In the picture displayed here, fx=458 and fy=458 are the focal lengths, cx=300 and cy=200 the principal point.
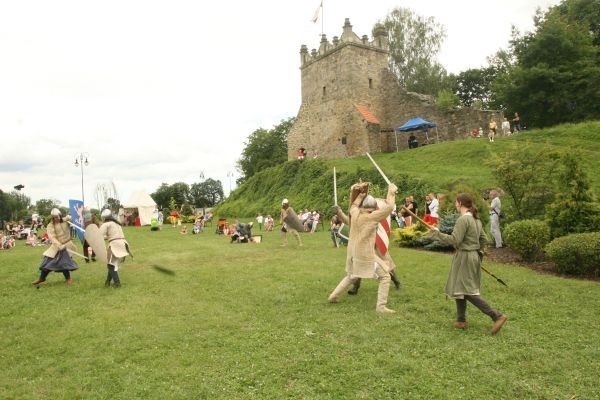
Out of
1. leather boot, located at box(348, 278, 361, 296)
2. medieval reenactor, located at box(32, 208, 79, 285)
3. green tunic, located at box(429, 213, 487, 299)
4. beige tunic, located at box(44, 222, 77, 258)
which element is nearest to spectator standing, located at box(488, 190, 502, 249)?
leather boot, located at box(348, 278, 361, 296)

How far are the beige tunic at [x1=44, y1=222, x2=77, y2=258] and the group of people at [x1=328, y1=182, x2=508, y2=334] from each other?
7068mm

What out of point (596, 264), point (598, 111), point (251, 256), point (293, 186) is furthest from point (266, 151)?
point (596, 264)

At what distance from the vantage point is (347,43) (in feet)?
125

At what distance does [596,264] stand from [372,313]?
227 inches

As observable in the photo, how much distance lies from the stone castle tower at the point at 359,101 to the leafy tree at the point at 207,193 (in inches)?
1485

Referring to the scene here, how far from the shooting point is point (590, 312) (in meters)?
7.33

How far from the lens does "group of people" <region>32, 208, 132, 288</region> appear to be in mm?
10508

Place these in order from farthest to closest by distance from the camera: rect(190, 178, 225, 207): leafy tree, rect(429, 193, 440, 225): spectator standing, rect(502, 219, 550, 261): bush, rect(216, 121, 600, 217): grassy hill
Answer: rect(190, 178, 225, 207): leafy tree → rect(216, 121, 600, 217): grassy hill → rect(429, 193, 440, 225): spectator standing → rect(502, 219, 550, 261): bush

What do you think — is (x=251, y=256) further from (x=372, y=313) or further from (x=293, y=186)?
(x=293, y=186)

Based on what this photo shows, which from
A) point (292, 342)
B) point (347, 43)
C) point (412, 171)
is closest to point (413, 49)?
point (347, 43)

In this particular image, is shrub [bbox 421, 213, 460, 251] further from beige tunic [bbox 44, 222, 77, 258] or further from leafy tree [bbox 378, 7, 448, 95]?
leafy tree [bbox 378, 7, 448, 95]

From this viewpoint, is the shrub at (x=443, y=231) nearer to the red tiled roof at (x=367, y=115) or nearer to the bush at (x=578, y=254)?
the bush at (x=578, y=254)

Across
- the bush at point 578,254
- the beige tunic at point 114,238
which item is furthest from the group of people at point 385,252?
the beige tunic at point 114,238

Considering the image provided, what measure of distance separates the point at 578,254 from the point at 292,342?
23.9 ft
